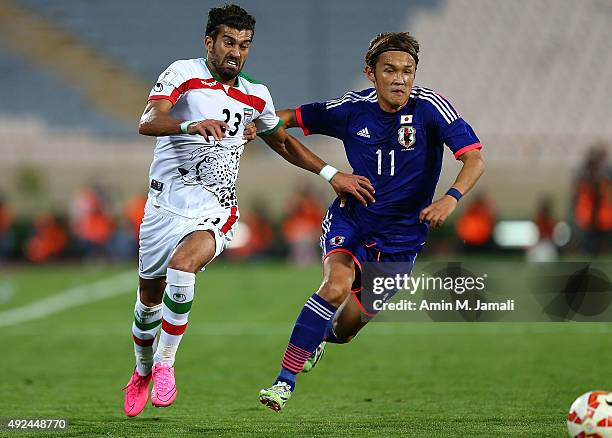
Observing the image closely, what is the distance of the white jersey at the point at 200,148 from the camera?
21.0 ft

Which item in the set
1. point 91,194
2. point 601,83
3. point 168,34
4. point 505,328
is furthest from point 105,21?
point 505,328

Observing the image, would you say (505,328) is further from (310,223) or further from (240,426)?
(310,223)

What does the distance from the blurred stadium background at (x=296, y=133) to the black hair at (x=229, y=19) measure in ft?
36.3

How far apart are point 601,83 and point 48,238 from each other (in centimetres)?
1412

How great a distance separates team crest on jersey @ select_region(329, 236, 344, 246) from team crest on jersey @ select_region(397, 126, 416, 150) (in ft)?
2.39

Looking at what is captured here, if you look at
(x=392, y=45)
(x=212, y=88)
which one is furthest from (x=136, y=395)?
(x=392, y=45)

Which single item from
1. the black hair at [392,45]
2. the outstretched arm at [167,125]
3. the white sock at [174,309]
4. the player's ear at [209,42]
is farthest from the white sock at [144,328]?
the black hair at [392,45]

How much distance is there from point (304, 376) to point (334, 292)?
3103 mm

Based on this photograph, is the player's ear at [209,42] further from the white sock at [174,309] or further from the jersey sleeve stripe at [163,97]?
the white sock at [174,309]

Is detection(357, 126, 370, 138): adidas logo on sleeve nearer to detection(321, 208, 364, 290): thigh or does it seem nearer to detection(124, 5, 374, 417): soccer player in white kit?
detection(124, 5, 374, 417): soccer player in white kit

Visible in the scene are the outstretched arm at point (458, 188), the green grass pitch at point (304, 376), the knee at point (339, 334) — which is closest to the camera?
the outstretched arm at point (458, 188)

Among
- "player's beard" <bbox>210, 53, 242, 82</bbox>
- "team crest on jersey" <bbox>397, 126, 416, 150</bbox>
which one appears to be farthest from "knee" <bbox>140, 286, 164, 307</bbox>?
"team crest on jersey" <bbox>397, 126, 416, 150</bbox>

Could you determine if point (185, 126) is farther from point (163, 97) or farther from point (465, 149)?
point (465, 149)

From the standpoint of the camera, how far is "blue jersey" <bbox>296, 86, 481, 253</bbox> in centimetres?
652
